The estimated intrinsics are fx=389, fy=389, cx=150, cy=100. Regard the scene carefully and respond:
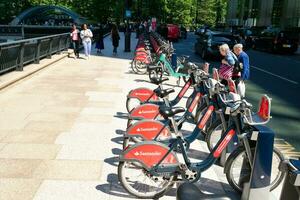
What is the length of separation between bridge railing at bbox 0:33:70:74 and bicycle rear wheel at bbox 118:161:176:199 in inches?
316

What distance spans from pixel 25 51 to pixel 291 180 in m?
12.8

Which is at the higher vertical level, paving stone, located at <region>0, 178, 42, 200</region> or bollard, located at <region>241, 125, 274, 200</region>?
bollard, located at <region>241, 125, 274, 200</region>

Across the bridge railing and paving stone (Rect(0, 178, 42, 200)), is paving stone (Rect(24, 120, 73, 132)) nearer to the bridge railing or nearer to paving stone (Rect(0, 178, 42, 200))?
paving stone (Rect(0, 178, 42, 200))

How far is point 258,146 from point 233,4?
329 feet

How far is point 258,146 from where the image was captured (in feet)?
12.9

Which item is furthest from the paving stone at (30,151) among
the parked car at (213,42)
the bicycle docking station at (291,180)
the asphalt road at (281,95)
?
the parked car at (213,42)

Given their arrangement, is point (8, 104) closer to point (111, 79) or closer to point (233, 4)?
point (111, 79)

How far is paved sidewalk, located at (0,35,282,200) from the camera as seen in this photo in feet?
15.4

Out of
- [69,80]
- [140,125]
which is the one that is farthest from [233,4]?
[140,125]

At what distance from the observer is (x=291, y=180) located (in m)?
2.51

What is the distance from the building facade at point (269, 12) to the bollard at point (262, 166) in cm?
5133

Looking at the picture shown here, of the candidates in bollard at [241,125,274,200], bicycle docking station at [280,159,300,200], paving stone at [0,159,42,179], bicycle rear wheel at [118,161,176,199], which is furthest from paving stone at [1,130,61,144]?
bicycle docking station at [280,159,300,200]

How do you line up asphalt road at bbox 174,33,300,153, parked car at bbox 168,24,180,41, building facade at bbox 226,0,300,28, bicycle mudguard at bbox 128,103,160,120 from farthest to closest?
1. building facade at bbox 226,0,300,28
2. parked car at bbox 168,24,180,41
3. asphalt road at bbox 174,33,300,153
4. bicycle mudguard at bbox 128,103,160,120

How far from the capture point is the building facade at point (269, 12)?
176 ft
